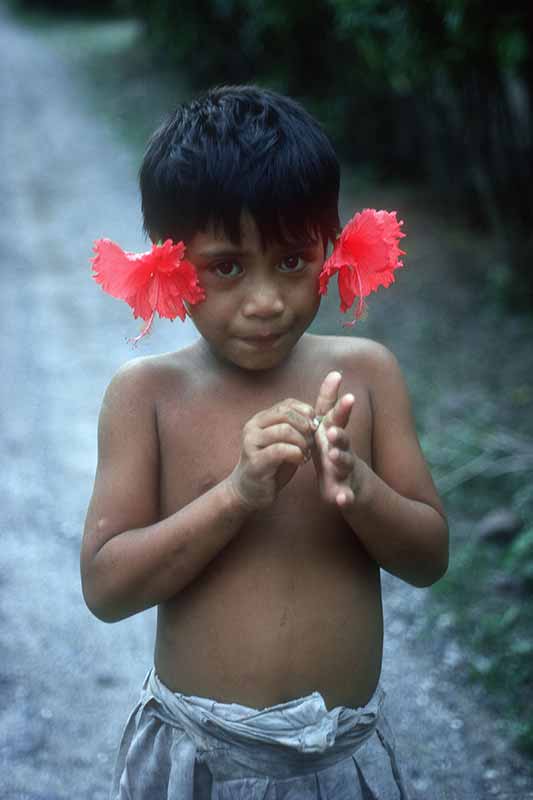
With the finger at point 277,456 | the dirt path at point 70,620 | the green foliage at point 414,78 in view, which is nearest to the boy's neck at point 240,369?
the finger at point 277,456

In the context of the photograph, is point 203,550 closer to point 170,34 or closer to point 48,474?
point 48,474

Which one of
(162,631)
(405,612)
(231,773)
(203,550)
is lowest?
(405,612)

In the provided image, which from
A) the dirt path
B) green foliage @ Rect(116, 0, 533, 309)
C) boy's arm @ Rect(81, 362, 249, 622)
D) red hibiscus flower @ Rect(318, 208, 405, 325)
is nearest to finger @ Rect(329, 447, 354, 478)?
boy's arm @ Rect(81, 362, 249, 622)

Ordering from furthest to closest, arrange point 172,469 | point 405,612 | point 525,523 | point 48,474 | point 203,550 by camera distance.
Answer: point 48,474, point 525,523, point 405,612, point 172,469, point 203,550

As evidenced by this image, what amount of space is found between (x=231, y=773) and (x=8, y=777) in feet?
4.24

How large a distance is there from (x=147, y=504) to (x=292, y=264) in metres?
0.51

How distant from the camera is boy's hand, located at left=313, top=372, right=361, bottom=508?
153 centimetres

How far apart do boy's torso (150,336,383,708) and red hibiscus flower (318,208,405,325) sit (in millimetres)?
204

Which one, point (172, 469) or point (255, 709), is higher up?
point (172, 469)

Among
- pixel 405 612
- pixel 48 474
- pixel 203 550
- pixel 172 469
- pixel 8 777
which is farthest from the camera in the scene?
pixel 48 474

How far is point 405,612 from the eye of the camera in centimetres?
352

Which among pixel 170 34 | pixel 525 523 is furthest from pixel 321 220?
pixel 170 34

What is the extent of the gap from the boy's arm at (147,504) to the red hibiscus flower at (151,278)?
0.15 metres

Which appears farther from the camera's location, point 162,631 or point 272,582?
point 162,631
